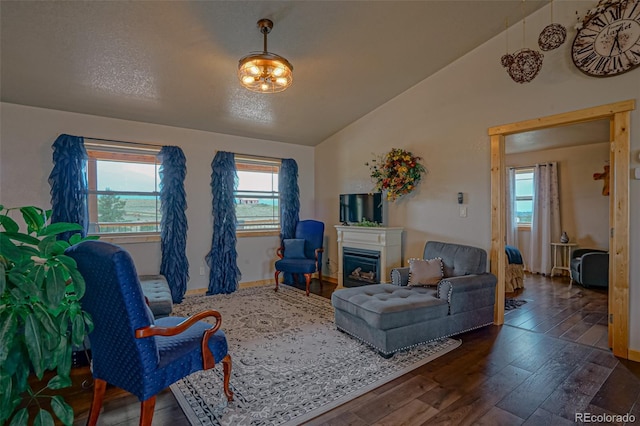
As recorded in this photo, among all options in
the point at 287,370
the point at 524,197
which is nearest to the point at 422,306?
the point at 287,370

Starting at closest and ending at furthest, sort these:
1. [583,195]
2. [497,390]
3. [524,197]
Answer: [497,390] → [583,195] → [524,197]

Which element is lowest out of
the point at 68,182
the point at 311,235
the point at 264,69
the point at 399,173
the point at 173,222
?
the point at 311,235

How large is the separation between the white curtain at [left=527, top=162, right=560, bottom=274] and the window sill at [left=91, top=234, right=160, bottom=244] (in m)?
6.85

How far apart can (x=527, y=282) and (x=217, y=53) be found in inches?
236

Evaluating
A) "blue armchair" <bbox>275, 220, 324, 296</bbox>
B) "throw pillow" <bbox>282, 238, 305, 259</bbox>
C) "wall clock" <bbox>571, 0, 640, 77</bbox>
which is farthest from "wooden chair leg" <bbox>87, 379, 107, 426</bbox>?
"wall clock" <bbox>571, 0, 640, 77</bbox>

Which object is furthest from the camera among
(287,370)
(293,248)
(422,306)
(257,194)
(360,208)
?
(257,194)

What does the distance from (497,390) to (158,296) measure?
3001 millimetres

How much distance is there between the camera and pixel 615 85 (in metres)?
2.80

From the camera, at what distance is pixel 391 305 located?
2.82m

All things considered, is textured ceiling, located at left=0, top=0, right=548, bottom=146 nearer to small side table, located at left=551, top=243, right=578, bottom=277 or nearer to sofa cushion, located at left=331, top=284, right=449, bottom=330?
sofa cushion, located at left=331, top=284, right=449, bottom=330

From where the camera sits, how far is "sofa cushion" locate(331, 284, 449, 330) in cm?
276

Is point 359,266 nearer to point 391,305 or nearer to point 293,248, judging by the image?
point 293,248

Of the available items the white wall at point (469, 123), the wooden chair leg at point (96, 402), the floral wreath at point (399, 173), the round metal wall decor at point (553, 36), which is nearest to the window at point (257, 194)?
the white wall at point (469, 123)

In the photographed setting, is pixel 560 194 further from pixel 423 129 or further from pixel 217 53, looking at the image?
pixel 217 53
